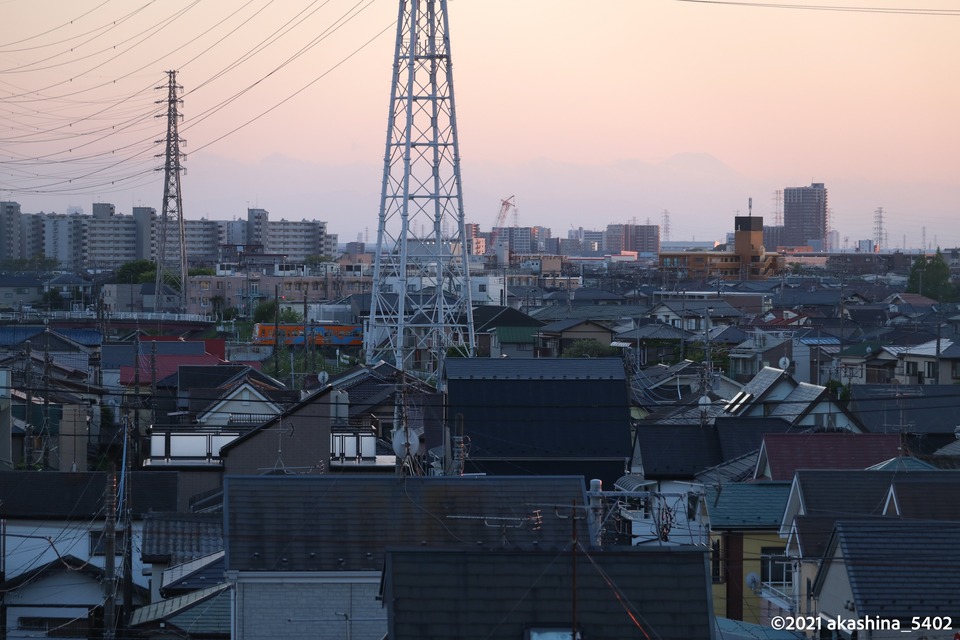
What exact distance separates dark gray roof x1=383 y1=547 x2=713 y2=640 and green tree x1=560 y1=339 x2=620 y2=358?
22.8m

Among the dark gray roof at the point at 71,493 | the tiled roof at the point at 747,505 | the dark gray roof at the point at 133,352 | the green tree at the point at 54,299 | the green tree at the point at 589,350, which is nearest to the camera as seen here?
the tiled roof at the point at 747,505

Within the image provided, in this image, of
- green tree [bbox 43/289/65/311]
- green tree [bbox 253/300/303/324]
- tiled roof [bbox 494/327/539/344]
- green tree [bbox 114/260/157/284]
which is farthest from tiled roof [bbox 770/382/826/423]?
green tree [bbox 114/260/157/284]

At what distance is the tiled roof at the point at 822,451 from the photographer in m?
11.4

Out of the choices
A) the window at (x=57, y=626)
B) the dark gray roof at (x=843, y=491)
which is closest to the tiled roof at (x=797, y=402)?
the dark gray roof at (x=843, y=491)

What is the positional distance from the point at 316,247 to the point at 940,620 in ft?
343

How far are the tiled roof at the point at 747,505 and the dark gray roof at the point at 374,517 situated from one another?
209 centimetres

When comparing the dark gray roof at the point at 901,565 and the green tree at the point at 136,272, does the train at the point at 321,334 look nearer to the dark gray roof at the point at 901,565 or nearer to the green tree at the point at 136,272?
the green tree at the point at 136,272

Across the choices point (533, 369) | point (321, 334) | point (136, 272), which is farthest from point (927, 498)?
point (136, 272)

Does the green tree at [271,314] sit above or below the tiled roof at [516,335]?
above

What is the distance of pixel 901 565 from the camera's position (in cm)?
714

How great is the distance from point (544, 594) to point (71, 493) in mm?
7638

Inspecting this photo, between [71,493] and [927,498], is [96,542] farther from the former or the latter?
[927,498]

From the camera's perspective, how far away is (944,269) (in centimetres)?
5250

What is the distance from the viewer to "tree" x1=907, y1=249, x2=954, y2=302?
170 feet
